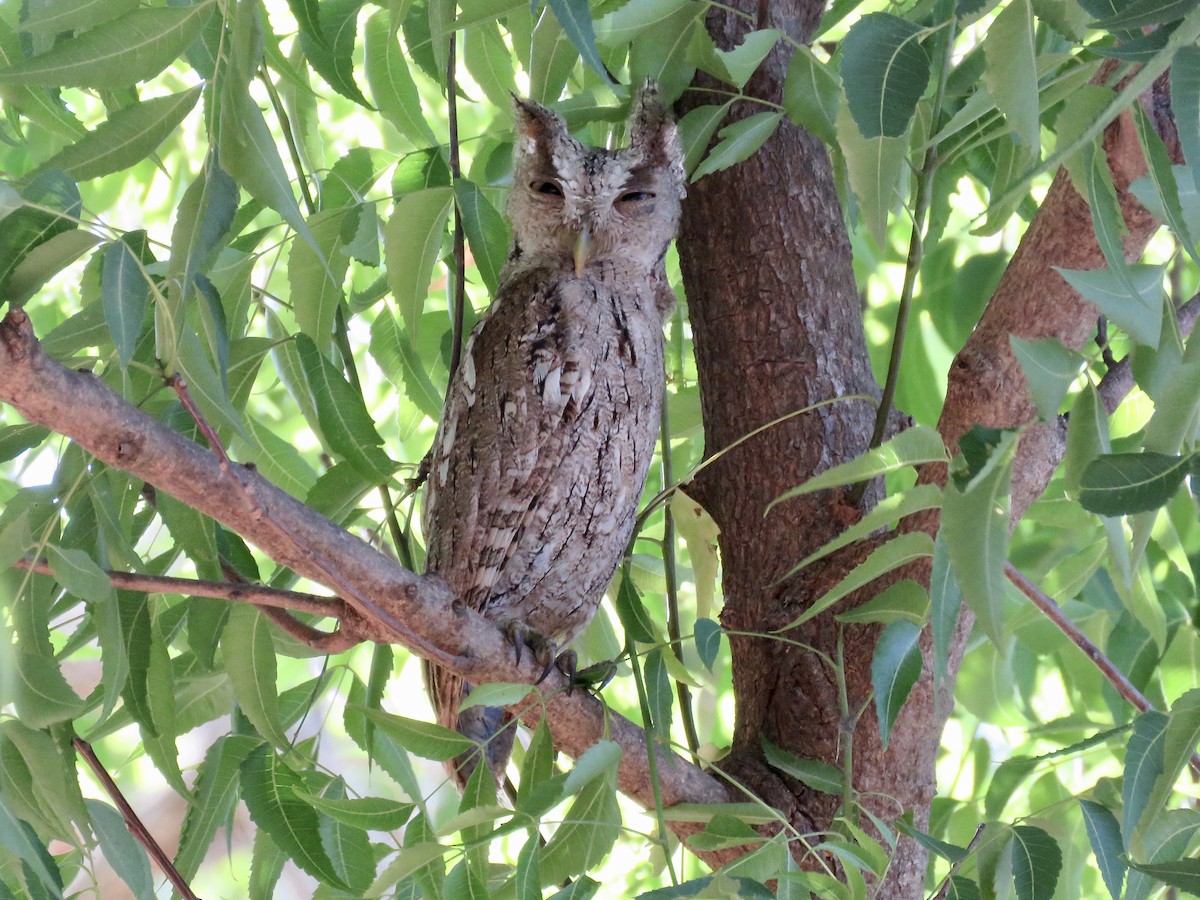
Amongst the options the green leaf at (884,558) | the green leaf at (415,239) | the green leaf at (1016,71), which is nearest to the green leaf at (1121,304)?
the green leaf at (1016,71)

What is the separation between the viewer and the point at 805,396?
1.33 meters

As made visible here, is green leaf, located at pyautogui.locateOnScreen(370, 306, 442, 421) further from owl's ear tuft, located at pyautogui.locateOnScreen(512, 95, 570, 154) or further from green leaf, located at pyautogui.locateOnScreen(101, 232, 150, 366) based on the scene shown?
green leaf, located at pyautogui.locateOnScreen(101, 232, 150, 366)

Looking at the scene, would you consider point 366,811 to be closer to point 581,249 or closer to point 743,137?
point 743,137

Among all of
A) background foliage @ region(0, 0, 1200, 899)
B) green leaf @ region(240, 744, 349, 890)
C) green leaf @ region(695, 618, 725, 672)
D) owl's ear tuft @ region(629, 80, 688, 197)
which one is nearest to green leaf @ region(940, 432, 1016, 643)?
background foliage @ region(0, 0, 1200, 899)

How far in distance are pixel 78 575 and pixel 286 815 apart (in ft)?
0.95

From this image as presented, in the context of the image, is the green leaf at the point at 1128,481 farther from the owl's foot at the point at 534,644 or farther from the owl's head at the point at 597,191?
the owl's head at the point at 597,191

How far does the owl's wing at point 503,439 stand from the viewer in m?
1.45

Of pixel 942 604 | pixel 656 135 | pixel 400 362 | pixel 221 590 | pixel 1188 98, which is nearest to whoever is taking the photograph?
pixel 1188 98

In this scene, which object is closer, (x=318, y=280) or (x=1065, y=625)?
(x=1065, y=625)

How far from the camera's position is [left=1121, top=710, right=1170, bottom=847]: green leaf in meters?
0.83

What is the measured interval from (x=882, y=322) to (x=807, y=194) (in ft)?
1.43

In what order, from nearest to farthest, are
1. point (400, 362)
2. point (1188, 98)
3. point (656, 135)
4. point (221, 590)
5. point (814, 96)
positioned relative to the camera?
point (1188, 98) < point (221, 590) < point (814, 96) < point (400, 362) < point (656, 135)

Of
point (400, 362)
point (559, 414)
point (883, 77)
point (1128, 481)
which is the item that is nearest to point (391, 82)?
point (400, 362)

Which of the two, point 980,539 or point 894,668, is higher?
point 980,539
